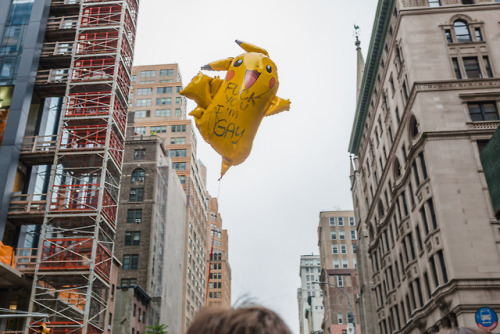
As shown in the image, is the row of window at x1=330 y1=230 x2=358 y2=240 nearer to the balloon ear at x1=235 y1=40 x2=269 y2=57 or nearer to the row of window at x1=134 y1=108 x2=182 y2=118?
the row of window at x1=134 y1=108 x2=182 y2=118

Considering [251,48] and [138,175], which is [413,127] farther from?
[138,175]

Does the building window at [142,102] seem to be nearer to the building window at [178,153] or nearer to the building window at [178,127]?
the building window at [178,127]

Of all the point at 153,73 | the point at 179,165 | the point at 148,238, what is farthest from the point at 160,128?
Result: the point at 148,238

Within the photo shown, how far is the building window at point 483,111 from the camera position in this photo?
34.9 m

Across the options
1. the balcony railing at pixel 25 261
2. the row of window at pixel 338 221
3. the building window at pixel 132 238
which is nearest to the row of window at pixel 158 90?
the row of window at pixel 338 221

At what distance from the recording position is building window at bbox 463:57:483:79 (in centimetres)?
3641

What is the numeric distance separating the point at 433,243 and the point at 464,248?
299 cm

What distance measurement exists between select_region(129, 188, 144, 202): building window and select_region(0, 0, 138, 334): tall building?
27.1 metres

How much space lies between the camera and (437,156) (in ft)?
109

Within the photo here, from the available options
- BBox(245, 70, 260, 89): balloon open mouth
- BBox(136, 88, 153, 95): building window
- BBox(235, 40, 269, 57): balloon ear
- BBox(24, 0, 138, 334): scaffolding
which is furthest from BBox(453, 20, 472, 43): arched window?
BBox(136, 88, 153, 95): building window

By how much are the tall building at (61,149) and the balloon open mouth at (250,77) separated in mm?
28729

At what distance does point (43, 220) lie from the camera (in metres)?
40.6

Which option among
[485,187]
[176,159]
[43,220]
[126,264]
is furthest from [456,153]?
[176,159]

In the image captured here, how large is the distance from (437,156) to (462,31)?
11218 mm
